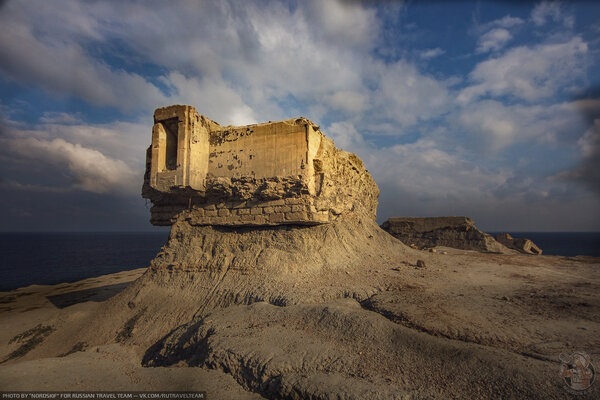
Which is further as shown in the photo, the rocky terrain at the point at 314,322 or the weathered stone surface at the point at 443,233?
the weathered stone surface at the point at 443,233

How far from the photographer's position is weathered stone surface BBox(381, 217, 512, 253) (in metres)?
15.7

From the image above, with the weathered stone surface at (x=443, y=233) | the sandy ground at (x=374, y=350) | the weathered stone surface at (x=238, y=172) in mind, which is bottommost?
the sandy ground at (x=374, y=350)

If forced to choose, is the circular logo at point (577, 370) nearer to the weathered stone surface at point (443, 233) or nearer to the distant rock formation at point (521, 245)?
the weathered stone surface at point (443, 233)

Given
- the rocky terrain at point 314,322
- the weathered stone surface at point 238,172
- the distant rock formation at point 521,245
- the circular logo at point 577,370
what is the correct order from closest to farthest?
the circular logo at point 577,370 → the rocky terrain at point 314,322 → the weathered stone surface at point 238,172 → the distant rock formation at point 521,245

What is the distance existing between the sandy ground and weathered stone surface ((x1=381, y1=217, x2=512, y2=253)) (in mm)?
9965

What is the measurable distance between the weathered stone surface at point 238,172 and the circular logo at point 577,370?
17.4 feet

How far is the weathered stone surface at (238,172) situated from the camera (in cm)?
749

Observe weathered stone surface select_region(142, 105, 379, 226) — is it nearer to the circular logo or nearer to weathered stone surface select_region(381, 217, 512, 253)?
the circular logo

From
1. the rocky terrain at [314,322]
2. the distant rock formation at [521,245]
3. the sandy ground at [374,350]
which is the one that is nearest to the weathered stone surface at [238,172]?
the rocky terrain at [314,322]

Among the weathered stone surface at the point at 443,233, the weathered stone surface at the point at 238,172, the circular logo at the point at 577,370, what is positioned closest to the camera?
the circular logo at the point at 577,370

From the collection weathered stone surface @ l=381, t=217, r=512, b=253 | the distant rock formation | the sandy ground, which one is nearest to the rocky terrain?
the sandy ground

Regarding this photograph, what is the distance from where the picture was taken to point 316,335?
4297 mm

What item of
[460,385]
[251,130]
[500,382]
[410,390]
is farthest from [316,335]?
[251,130]

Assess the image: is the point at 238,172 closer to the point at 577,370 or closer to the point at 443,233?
the point at 577,370
